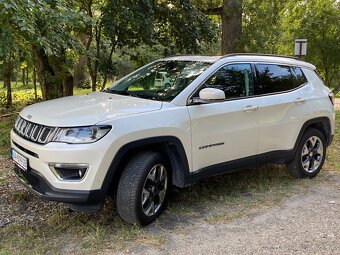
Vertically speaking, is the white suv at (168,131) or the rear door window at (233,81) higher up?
the rear door window at (233,81)

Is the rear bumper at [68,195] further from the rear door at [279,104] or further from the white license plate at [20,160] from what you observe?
the rear door at [279,104]

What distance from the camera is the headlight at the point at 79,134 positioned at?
3.57 metres

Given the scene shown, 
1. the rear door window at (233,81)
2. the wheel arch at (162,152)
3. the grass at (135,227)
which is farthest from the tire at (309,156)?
the wheel arch at (162,152)

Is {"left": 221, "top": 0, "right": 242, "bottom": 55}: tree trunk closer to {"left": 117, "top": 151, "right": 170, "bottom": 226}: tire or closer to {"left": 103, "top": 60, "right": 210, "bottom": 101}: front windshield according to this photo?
{"left": 103, "top": 60, "right": 210, "bottom": 101}: front windshield

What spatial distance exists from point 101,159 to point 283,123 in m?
2.71

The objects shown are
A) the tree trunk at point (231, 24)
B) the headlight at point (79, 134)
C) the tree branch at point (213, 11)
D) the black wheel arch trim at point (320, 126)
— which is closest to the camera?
the headlight at point (79, 134)

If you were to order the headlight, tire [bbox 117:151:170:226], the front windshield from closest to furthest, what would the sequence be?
the headlight, tire [bbox 117:151:170:226], the front windshield

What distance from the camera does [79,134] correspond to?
3584 mm

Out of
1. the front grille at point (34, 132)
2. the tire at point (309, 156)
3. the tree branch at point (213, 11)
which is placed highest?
the tree branch at point (213, 11)

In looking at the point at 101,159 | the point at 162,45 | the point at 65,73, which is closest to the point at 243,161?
the point at 101,159

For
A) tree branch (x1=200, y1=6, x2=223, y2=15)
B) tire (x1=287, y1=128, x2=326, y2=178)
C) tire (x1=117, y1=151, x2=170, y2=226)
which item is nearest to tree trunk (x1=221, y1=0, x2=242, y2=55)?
tree branch (x1=200, y1=6, x2=223, y2=15)

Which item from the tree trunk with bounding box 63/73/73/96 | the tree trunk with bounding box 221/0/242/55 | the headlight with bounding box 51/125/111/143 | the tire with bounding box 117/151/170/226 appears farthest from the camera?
the tree trunk with bounding box 221/0/242/55

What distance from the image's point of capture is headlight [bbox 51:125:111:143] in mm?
3566

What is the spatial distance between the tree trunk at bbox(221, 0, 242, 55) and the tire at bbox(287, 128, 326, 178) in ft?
19.0
